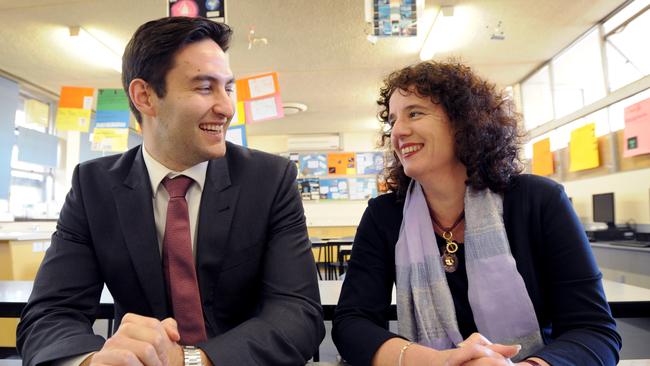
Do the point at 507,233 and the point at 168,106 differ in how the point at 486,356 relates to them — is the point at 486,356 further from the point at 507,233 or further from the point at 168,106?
the point at 168,106

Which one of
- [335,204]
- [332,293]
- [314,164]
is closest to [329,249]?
[335,204]

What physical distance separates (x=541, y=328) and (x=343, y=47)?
3.70 meters

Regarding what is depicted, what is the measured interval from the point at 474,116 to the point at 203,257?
85 cm

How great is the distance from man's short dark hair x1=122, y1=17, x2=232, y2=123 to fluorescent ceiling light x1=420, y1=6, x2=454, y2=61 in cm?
288

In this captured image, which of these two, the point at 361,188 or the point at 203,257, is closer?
the point at 203,257

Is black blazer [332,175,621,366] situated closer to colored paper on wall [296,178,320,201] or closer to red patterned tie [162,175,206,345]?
red patterned tie [162,175,206,345]

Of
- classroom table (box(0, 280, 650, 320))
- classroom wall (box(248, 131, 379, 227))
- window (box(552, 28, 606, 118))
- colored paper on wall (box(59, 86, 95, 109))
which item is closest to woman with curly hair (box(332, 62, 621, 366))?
classroom table (box(0, 280, 650, 320))

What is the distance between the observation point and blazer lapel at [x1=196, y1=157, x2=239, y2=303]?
40.1 inches

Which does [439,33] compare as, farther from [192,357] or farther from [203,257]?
[192,357]

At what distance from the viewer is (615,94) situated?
3.71 m

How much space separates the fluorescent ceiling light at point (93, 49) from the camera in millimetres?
3840

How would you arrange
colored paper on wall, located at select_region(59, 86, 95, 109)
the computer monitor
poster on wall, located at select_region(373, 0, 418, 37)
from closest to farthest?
poster on wall, located at select_region(373, 0, 418, 37) → colored paper on wall, located at select_region(59, 86, 95, 109) → the computer monitor

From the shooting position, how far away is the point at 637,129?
11.0ft

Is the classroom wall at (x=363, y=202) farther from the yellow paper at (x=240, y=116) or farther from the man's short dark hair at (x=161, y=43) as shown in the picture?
the yellow paper at (x=240, y=116)
